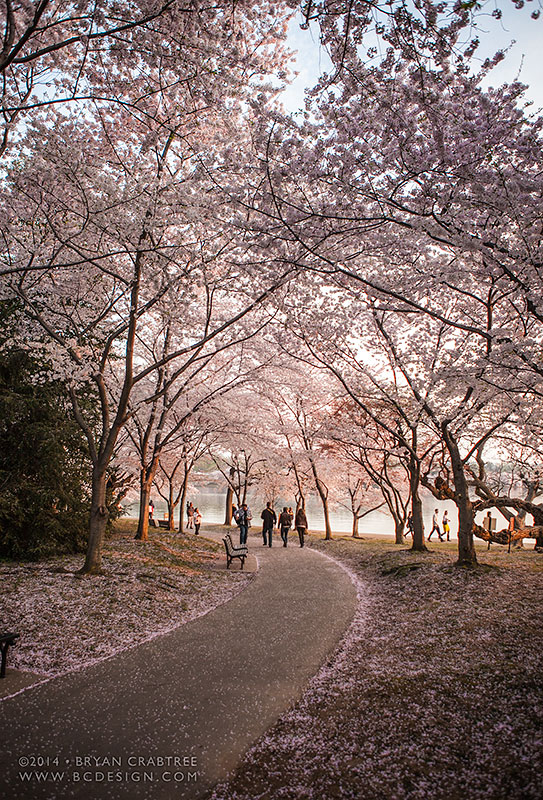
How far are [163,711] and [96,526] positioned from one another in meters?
6.06

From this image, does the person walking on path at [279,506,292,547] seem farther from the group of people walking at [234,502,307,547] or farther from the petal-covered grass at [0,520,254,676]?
the petal-covered grass at [0,520,254,676]

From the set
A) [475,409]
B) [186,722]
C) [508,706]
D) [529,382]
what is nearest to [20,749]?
[186,722]

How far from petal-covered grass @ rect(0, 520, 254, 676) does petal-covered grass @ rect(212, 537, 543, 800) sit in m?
3.12

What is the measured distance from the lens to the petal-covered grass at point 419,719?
315 cm

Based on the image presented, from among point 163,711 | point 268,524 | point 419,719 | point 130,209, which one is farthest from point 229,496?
point 419,719

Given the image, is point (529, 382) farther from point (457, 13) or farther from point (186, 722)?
point (186, 722)

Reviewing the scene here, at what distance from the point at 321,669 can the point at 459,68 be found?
728cm

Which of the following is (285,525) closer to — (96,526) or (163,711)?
(96,526)

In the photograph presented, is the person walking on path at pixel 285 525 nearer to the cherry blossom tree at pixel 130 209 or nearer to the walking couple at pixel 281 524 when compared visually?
the walking couple at pixel 281 524

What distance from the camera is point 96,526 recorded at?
9555mm

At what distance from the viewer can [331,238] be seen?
764 centimetres

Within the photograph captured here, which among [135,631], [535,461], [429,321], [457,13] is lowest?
[135,631]

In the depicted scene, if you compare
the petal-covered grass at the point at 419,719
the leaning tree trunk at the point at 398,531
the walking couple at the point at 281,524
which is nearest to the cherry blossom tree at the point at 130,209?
the petal-covered grass at the point at 419,719

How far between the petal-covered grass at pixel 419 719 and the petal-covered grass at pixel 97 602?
312 cm
